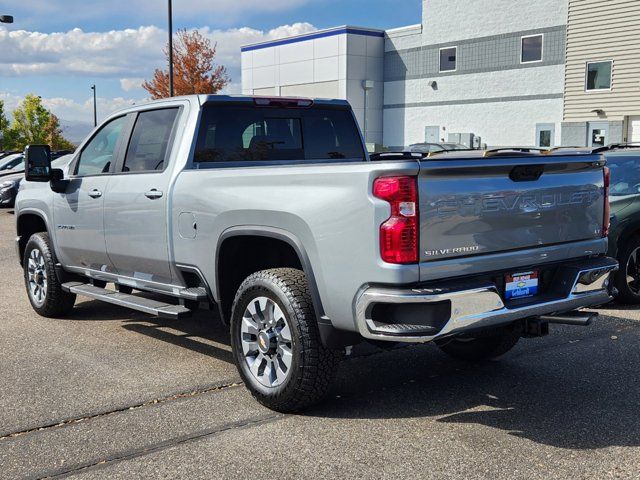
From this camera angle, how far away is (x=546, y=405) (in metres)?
4.74

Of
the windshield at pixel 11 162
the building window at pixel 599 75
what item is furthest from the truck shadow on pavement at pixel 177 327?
the building window at pixel 599 75

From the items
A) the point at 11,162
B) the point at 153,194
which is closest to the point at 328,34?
the point at 11,162

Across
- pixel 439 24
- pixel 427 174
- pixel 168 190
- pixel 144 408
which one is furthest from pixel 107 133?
pixel 439 24

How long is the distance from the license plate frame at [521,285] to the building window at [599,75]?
89.8 ft

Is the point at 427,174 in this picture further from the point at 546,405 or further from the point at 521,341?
the point at 521,341

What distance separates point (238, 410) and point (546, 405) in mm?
1956

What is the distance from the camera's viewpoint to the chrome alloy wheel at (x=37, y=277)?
732 cm

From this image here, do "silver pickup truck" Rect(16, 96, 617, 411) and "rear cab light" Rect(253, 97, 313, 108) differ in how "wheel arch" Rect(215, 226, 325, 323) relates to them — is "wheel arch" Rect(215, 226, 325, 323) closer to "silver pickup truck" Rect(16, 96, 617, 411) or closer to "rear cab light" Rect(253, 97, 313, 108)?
"silver pickup truck" Rect(16, 96, 617, 411)

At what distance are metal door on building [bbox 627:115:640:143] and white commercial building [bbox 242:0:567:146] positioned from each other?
11.7 ft

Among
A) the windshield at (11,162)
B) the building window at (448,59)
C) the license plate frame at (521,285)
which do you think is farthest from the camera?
the building window at (448,59)

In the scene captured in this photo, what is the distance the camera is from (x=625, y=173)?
8.20m

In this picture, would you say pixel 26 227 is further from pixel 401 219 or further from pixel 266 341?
pixel 401 219

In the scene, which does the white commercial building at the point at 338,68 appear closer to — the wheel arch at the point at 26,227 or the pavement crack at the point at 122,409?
the wheel arch at the point at 26,227

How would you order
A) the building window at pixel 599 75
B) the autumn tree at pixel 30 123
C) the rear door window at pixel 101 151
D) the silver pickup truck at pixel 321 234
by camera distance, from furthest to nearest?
1. the autumn tree at pixel 30 123
2. the building window at pixel 599 75
3. the rear door window at pixel 101 151
4. the silver pickup truck at pixel 321 234
